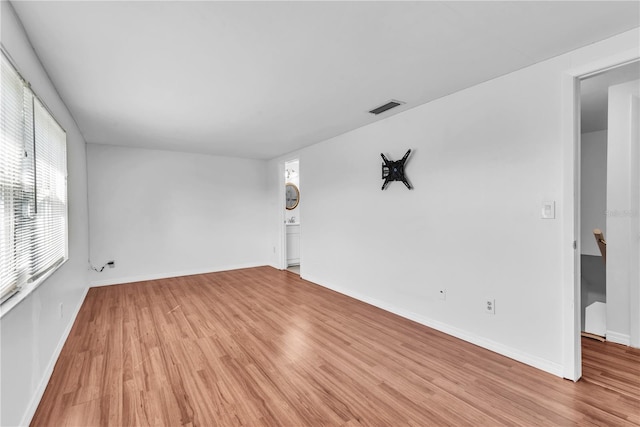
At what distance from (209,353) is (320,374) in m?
1.03

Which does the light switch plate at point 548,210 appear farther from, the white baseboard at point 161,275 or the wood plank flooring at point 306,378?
the white baseboard at point 161,275

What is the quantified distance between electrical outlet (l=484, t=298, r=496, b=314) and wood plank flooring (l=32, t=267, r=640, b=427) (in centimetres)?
34

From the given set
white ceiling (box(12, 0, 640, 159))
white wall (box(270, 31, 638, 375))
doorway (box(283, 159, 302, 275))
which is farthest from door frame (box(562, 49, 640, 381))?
doorway (box(283, 159, 302, 275))

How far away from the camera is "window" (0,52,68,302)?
1.58 metres

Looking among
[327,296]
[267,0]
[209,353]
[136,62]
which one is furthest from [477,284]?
[136,62]

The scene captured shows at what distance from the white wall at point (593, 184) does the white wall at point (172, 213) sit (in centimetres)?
619

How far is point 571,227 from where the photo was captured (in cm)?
216

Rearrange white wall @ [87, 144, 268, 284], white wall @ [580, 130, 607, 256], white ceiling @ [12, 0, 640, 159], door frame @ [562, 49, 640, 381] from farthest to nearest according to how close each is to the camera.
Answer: white wall @ [580, 130, 607, 256], white wall @ [87, 144, 268, 284], door frame @ [562, 49, 640, 381], white ceiling @ [12, 0, 640, 159]

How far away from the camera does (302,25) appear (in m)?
1.81

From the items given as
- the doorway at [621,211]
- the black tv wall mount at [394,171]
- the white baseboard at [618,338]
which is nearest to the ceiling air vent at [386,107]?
the black tv wall mount at [394,171]

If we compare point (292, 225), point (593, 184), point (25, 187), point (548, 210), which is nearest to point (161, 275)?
point (292, 225)

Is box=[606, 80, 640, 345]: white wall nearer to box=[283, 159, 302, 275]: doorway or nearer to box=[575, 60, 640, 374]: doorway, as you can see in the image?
box=[575, 60, 640, 374]: doorway

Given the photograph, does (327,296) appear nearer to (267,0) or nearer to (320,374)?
(320,374)

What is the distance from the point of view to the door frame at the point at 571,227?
215cm
